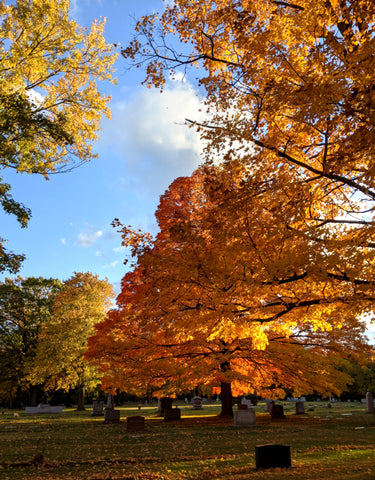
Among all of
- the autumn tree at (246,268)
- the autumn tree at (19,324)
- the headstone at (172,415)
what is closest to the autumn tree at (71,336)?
the autumn tree at (19,324)

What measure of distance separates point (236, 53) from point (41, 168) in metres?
7.80

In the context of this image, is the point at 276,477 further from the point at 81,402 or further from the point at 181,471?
the point at 81,402

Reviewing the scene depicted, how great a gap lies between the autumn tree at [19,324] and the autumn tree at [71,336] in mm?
7576

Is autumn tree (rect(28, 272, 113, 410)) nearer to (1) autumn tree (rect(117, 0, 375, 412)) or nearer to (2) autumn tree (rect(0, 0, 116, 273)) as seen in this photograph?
(2) autumn tree (rect(0, 0, 116, 273))

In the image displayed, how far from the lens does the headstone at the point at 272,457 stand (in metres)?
8.39

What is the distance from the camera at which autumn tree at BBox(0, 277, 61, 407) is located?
45844mm

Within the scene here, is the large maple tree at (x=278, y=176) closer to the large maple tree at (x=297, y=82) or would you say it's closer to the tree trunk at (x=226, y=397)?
the large maple tree at (x=297, y=82)

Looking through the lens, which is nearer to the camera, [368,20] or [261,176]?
[368,20]

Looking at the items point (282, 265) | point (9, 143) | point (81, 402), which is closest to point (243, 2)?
point (282, 265)

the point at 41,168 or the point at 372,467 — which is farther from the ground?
the point at 41,168

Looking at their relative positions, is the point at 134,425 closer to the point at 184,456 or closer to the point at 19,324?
the point at 184,456

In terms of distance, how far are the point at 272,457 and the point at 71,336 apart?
31644 millimetres

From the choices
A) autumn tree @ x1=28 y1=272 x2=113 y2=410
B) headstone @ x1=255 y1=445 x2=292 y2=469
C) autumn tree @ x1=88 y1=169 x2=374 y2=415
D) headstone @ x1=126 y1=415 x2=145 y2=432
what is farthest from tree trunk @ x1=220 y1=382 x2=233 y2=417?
autumn tree @ x1=28 y1=272 x2=113 y2=410

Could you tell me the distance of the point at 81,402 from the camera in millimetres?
42375
